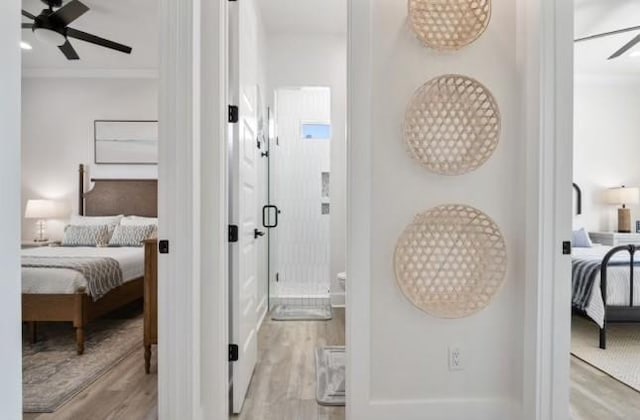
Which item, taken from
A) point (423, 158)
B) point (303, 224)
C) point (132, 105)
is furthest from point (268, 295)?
point (132, 105)

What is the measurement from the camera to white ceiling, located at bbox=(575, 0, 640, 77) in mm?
3406

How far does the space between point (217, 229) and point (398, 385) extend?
3.83 feet

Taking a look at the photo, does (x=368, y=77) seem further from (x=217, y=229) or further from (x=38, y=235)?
(x=38, y=235)

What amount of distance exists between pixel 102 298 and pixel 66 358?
0.51m

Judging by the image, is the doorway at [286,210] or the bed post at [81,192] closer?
the doorway at [286,210]

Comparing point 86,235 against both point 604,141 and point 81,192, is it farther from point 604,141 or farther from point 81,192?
point 604,141

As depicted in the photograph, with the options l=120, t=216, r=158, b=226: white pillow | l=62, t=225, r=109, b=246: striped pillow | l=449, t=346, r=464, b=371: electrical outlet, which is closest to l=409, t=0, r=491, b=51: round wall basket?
l=449, t=346, r=464, b=371: electrical outlet

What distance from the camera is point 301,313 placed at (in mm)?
3984

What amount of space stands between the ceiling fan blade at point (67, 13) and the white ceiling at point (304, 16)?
1.35 metres

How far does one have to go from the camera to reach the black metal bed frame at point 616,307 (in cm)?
289

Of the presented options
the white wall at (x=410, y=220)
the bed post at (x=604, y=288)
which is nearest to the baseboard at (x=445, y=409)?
the white wall at (x=410, y=220)

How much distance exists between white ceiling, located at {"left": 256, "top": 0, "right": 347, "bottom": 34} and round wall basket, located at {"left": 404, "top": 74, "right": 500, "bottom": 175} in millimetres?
2144

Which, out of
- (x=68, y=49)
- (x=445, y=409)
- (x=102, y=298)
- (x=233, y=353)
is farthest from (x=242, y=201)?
(x=68, y=49)

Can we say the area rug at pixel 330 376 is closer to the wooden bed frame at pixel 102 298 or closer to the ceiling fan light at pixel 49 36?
the wooden bed frame at pixel 102 298
